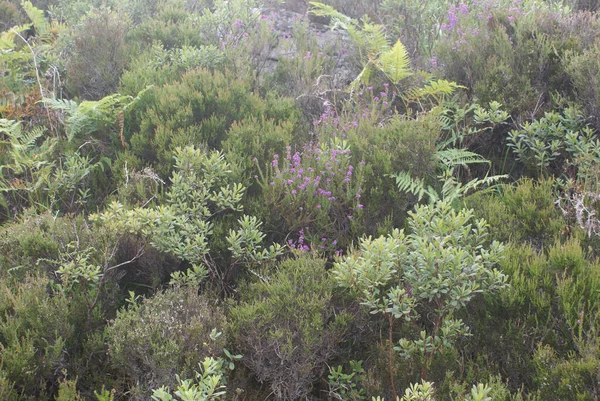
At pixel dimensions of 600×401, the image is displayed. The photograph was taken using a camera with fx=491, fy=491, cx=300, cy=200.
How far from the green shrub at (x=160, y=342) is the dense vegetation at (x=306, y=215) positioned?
0.01m

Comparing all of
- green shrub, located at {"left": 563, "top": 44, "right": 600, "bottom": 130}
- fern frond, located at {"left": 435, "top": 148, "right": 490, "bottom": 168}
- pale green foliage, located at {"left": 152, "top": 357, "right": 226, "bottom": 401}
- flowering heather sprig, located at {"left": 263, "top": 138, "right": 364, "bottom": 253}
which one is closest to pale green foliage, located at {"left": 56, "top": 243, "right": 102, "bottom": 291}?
pale green foliage, located at {"left": 152, "top": 357, "right": 226, "bottom": 401}

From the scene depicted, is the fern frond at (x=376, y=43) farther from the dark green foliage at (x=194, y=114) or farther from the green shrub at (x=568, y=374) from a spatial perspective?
the green shrub at (x=568, y=374)

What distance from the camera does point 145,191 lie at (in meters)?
4.26

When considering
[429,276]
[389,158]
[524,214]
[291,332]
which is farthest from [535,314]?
[389,158]

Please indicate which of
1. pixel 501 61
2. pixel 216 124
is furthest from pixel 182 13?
pixel 501 61

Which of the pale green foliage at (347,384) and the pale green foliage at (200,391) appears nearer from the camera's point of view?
the pale green foliage at (200,391)

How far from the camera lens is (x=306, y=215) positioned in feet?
12.9

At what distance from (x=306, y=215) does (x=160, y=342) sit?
1.56 m

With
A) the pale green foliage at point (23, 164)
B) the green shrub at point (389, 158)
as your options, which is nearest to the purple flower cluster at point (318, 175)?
the green shrub at point (389, 158)

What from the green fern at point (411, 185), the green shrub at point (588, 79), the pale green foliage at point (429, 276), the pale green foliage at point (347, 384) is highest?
the green shrub at point (588, 79)

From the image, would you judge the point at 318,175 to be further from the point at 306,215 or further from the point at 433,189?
the point at 433,189

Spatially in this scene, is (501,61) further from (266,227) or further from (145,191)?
(145,191)

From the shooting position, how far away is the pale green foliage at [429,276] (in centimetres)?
266

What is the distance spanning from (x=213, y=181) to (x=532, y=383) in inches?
100
